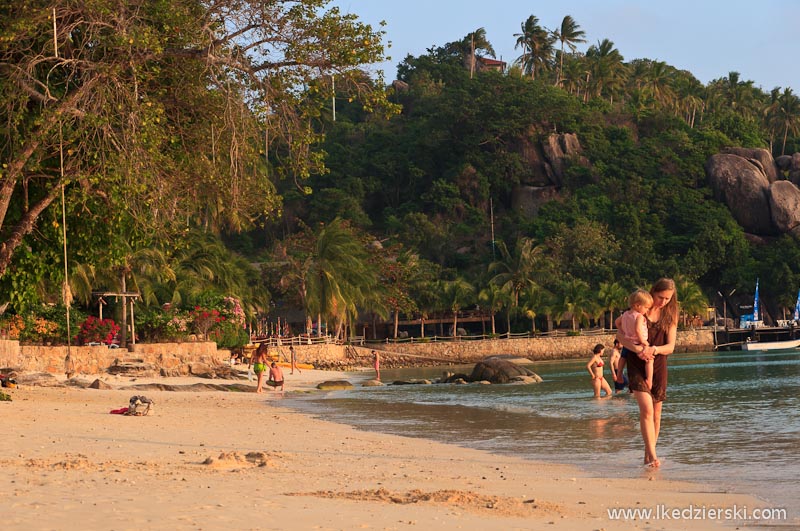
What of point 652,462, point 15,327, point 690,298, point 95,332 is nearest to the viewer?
point 652,462

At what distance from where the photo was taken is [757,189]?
75.1 m

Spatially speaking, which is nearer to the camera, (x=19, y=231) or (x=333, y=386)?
(x=19, y=231)

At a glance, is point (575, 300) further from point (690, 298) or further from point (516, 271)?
point (690, 298)

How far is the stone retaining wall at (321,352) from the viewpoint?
2573 centimetres

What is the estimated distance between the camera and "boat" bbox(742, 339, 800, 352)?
66.4 metres

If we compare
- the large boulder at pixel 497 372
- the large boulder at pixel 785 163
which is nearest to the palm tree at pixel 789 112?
the large boulder at pixel 785 163

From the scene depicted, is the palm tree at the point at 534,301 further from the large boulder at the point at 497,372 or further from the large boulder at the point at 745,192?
the large boulder at the point at 497,372

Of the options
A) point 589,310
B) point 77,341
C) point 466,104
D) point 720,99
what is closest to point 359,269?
point 589,310

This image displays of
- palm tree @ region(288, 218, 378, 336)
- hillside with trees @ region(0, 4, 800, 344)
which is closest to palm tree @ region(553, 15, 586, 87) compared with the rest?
hillside with trees @ region(0, 4, 800, 344)

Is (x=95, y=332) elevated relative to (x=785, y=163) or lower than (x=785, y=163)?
lower

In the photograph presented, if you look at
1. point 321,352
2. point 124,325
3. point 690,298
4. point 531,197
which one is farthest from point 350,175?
point 124,325

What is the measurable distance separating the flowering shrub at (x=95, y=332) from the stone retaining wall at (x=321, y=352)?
1168 millimetres

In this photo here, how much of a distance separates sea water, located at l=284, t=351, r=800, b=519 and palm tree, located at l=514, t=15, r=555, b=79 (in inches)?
2886

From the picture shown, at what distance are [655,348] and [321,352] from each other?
43552 millimetres
